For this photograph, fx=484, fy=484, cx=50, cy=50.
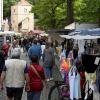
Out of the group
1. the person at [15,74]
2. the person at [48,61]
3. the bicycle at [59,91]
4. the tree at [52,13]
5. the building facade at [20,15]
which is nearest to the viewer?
the person at [15,74]

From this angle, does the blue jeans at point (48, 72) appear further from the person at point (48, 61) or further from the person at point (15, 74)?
the person at point (15, 74)

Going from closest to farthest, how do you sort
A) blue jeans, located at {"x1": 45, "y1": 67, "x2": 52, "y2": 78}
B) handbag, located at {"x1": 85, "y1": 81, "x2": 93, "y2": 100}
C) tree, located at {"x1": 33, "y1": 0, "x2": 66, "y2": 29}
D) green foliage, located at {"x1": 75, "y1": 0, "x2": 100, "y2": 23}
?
handbag, located at {"x1": 85, "y1": 81, "x2": 93, "y2": 100} < blue jeans, located at {"x1": 45, "y1": 67, "x2": 52, "y2": 78} < green foliage, located at {"x1": 75, "y1": 0, "x2": 100, "y2": 23} < tree, located at {"x1": 33, "y1": 0, "x2": 66, "y2": 29}

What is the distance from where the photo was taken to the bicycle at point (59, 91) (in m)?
13.5

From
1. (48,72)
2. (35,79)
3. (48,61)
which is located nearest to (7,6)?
(48,61)

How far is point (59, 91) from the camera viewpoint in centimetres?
1343

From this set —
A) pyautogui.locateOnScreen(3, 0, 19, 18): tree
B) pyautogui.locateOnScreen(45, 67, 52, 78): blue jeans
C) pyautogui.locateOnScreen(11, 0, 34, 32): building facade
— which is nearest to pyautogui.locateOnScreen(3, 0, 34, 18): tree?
pyautogui.locateOnScreen(3, 0, 19, 18): tree

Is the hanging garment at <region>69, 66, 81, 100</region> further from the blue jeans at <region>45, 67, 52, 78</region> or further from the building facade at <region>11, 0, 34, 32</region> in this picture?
the building facade at <region>11, 0, 34, 32</region>

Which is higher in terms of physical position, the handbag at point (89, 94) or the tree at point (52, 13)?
the tree at point (52, 13)

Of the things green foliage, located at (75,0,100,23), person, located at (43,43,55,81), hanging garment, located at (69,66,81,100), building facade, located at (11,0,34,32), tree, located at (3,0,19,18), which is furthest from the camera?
tree, located at (3,0,19,18)

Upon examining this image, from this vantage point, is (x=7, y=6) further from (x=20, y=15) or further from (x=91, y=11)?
(x=91, y=11)

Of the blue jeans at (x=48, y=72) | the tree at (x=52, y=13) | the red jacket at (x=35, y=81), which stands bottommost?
the blue jeans at (x=48, y=72)

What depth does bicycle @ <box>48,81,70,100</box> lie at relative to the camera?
1349cm

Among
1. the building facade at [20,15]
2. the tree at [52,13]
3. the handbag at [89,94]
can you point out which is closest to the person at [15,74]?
the handbag at [89,94]

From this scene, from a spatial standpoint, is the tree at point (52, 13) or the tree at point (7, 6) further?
the tree at point (7, 6)
